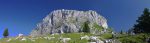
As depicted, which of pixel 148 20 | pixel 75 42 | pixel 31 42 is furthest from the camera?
pixel 31 42

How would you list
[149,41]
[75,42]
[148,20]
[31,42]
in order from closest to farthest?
[149,41] < [148,20] < [75,42] < [31,42]

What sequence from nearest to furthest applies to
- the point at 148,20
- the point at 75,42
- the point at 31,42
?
A: the point at 148,20
the point at 75,42
the point at 31,42

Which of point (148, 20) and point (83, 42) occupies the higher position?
point (148, 20)

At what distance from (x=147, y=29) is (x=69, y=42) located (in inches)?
1058

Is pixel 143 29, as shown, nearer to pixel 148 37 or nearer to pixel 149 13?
pixel 149 13

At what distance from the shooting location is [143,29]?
95812mm

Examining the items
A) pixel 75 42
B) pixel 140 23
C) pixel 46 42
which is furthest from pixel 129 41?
pixel 46 42

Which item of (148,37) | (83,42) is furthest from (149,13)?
(83,42)

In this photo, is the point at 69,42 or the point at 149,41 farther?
the point at 69,42

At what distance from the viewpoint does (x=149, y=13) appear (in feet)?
308

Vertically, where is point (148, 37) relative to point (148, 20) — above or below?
below

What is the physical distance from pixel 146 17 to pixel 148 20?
1.25m

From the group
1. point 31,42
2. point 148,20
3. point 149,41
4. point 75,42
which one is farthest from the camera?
point 31,42

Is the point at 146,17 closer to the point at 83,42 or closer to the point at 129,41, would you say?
the point at 129,41
